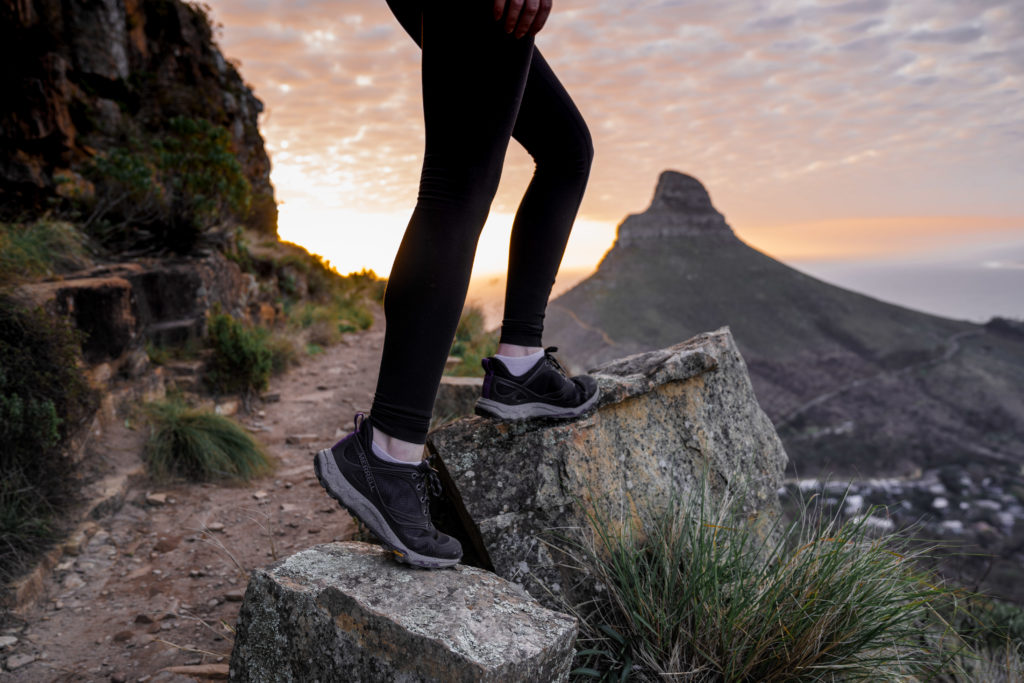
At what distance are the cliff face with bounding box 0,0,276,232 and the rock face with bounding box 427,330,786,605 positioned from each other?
4.89m

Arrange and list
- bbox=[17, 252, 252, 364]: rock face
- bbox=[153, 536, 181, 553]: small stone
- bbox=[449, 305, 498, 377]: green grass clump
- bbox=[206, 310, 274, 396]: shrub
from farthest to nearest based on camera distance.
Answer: bbox=[449, 305, 498, 377]: green grass clump
bbox=[206, 310, 274, 396]: shrub
bbox=[17, 252, 252, 364]: rock face
bbox=[153, 536, 181, 553]: small stone

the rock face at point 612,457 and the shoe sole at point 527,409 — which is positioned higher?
the shoe sole at point 527,409

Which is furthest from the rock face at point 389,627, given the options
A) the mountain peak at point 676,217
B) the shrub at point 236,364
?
the mountain peak at point 676,217

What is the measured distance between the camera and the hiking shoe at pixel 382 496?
4.60 ft

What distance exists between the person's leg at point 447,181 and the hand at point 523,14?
0.08 feet

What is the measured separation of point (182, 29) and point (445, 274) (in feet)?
35.9

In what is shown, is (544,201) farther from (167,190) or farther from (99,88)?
(99,88)

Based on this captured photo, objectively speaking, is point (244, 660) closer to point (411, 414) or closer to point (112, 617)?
point (411, 414)

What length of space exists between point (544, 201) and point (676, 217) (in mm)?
65014

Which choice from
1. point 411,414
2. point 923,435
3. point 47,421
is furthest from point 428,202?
point 923,435

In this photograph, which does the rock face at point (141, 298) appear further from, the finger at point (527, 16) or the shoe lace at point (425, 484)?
the finger at point (527, 16)

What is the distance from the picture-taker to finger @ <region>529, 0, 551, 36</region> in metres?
1.23

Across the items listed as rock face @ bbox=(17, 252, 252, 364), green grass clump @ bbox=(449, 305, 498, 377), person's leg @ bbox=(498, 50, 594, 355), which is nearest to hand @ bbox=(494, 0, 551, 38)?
person's leg @ bbox=(498, 50, 594, 355)

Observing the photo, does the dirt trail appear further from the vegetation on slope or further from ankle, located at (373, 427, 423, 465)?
the vegetation on slope
